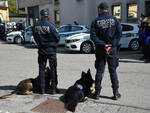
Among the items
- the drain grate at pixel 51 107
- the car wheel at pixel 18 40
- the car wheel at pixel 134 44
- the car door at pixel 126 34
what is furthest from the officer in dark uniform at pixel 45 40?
the car wheel at pixel 18 40

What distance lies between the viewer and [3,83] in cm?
666

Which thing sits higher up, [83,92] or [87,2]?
[87,2]

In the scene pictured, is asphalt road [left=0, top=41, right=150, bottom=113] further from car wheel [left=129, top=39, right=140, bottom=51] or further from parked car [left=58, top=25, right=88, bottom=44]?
parked car [left=58, top=25, right=88, bottom=44]

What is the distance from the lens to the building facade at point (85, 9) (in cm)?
2029

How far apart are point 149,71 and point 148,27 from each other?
2.11m

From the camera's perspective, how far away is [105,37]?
4.74 meters

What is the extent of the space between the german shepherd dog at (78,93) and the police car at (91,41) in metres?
7.54

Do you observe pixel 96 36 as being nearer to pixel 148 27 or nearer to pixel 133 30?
pixel 148 27

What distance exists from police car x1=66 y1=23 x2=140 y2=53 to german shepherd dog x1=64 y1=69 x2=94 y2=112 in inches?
297

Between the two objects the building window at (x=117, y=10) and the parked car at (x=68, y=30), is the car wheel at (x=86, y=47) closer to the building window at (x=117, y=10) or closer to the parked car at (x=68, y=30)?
the parked car at (x=68, y=30)

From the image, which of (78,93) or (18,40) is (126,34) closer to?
(78,93)

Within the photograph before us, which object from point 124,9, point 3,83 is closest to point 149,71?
point 3,83

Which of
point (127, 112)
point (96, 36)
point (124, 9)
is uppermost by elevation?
point (124, 9)

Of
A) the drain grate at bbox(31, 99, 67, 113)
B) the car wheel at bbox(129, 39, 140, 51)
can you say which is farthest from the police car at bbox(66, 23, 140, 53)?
the drain grate at bbox(31, 99, 67, 113)
